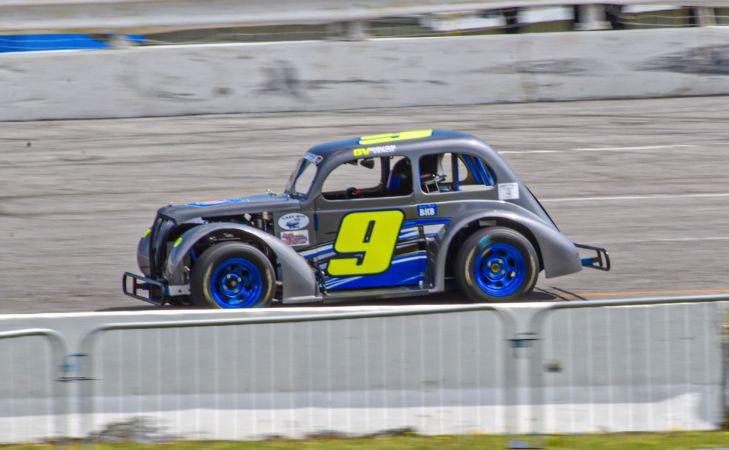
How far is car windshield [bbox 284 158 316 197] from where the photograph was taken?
32.2ft

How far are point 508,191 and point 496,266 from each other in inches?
29.0

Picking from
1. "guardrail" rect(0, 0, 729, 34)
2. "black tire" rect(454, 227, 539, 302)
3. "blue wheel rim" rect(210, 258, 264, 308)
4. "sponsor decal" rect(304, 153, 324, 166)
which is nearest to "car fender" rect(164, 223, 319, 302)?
"blue wheel rim" rect(210, 258, 264, 308)

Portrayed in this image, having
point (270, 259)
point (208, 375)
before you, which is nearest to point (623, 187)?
point (270, 259)

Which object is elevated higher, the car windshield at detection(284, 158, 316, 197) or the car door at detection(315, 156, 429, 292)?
the car windshield at detection(284, 158, 316, 197)

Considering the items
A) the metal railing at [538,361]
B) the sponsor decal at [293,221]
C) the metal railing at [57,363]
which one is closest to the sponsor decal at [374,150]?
the sponsor decal at [293,221]

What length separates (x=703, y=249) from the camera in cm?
1177

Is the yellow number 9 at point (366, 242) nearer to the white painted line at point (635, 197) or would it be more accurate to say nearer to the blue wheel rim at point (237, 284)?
the blue wheel rim at point (237, 284)

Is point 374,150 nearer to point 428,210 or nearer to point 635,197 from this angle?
point 428,210

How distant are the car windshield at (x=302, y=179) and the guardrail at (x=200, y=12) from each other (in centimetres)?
786

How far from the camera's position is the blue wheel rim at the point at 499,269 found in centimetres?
961

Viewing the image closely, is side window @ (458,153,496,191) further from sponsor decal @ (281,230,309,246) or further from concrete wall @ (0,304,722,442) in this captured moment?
concrete wall @ (0,304,722,442)

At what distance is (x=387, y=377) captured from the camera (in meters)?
6.55

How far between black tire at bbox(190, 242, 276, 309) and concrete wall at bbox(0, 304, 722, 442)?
103 inches

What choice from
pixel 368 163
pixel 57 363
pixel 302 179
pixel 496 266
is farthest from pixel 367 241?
pixel 57 363
